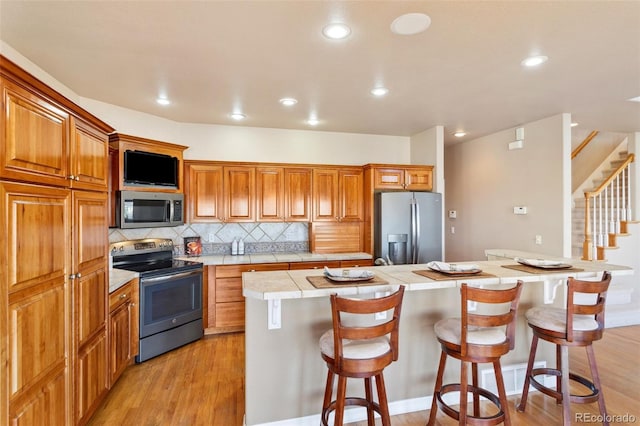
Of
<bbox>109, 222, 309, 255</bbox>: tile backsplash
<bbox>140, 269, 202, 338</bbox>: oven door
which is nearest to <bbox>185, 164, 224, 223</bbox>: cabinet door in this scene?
<bbox>109, 222, 309, 255</bbox>: tile backsplash

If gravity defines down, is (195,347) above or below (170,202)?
below

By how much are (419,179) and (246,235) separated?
2526 millimetres

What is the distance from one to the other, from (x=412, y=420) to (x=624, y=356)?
104 inches

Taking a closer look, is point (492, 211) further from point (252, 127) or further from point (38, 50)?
point (38, 50)

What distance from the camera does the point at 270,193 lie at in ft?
13.8

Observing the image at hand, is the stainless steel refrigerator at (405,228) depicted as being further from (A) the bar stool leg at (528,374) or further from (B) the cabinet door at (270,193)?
(A) the bar stool leg at (528,374)

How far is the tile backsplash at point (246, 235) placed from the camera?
412 centimetres

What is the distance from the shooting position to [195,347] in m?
3.47

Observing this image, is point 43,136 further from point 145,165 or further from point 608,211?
point 608,211

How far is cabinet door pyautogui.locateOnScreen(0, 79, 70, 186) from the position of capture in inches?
54.2

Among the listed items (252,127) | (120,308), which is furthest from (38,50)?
(252,127)

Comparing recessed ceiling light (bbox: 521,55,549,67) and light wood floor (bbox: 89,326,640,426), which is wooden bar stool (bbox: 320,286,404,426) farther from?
recessed ceiling light (bbox: 521,55,549,67)

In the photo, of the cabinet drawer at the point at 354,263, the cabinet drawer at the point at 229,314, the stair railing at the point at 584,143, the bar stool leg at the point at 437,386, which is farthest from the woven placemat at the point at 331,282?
the stair railing at the point at 584,143

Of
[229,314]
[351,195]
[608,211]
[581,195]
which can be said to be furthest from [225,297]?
[581,195]
